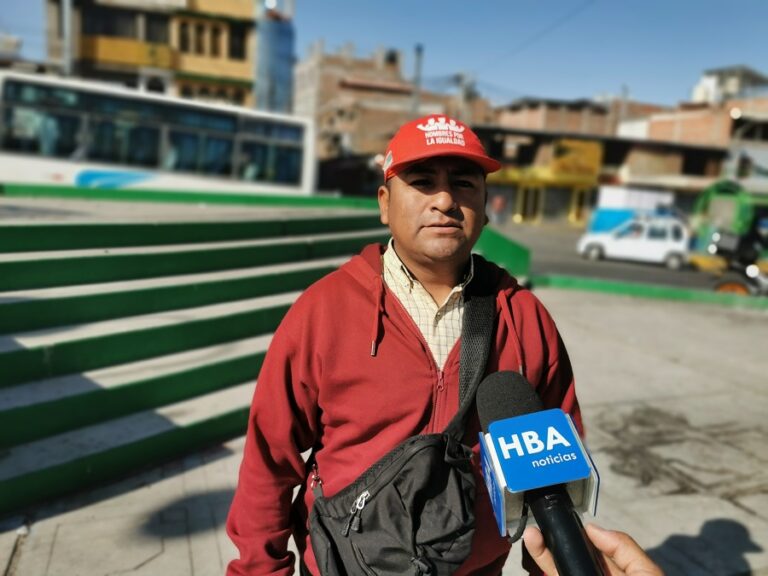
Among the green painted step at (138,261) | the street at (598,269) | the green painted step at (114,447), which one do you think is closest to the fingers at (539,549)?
the green painted step at (114,447)

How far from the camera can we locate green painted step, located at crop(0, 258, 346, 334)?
12.0 feet

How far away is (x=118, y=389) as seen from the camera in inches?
149

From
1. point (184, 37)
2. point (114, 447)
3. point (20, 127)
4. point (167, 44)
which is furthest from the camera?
point (184, 37)

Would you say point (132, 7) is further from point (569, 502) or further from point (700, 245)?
point (569, 502)

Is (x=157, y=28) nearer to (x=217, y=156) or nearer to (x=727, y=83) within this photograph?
(x=217, y=156)

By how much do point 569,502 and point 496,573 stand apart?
2.47ft

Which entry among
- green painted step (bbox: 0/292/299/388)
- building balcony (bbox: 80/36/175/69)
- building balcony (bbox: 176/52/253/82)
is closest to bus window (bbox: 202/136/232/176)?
green painted step (bbox: 0/292/299/388)

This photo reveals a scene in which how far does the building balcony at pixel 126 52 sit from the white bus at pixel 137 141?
17945mm

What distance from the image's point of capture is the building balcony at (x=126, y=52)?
29203 millimetres

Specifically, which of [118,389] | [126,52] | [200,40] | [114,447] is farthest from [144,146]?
[200,40]

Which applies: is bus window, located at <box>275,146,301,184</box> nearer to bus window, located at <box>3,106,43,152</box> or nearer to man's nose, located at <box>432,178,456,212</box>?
bus window, located at <box>3,106,43,152</box>

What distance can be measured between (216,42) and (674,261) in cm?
2539

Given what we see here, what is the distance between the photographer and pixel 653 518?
142 inches

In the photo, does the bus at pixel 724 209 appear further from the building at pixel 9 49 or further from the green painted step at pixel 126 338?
the building at pixel 9 49
